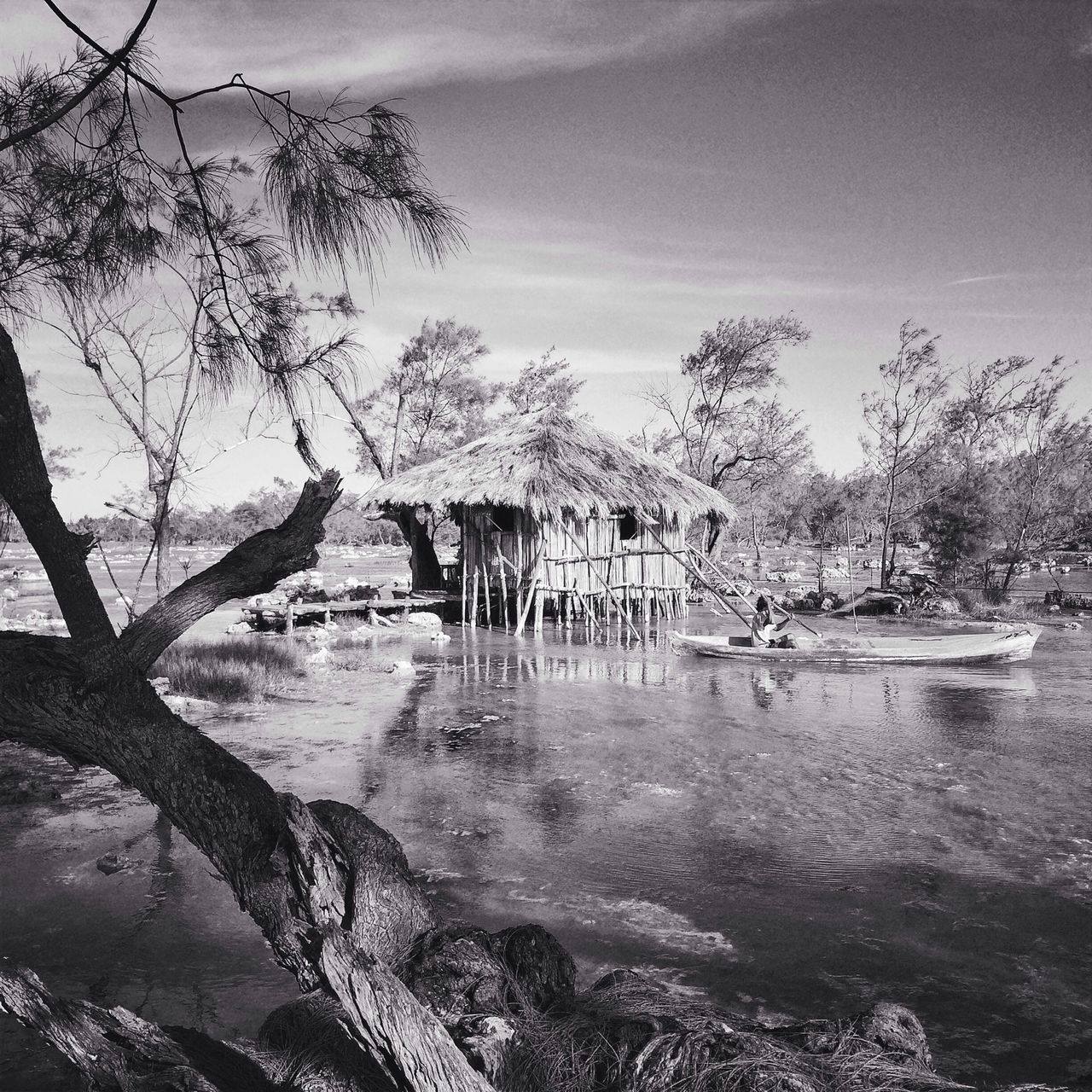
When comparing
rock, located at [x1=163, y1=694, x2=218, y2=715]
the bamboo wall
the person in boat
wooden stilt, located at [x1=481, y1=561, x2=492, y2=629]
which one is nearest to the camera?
rock, located at [x1=163, y1=694, x2=218, y2=715]

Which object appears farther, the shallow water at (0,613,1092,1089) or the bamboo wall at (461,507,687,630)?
the bamboo wall at (461,507,687,630)

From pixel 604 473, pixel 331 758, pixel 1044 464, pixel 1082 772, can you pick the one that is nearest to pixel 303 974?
pixel 331 758

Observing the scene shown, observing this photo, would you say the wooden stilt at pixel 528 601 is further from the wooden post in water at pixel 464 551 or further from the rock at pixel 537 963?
the rock at pixel 537 963

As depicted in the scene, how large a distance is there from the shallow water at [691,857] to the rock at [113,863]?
5.2 inches

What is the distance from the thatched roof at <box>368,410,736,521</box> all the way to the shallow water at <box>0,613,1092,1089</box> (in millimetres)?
7085

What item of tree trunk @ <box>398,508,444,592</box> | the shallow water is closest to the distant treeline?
tree trunk @ <box>398,508,444,592</box>

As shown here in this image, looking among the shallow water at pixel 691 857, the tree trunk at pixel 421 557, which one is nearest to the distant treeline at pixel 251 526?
the tree trunk at pixel 421 557

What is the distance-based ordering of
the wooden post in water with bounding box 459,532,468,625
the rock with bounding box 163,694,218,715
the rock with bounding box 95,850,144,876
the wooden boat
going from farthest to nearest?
1. the wooden post in water with bounding box 459,532,468,625
2. the wooden boat
3. the rock with bounding box 163,694,218,715
4. the rock with bounding box 95,850,144,876

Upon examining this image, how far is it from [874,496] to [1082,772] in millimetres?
25423

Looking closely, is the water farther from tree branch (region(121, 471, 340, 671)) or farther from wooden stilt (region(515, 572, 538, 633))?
wooden stilt (region(515, 572, 538, 633))

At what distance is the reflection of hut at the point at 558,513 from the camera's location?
55.7ft

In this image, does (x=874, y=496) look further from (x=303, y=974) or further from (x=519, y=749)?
(x=303, y=974)

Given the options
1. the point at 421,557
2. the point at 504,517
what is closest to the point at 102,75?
the point at 504,517

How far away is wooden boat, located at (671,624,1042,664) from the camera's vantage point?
1295 centimetres
